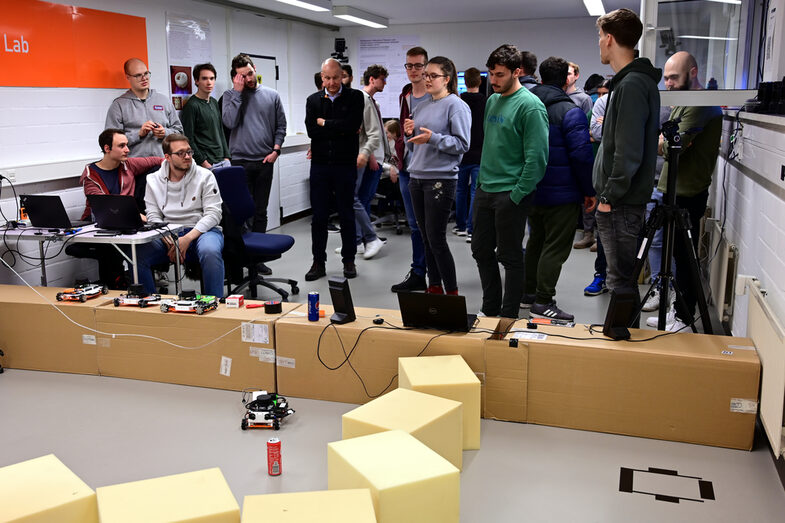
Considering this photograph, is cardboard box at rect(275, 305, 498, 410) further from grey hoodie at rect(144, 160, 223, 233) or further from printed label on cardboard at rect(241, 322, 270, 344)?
grey hoodie at rect(144, 160, 223, 233)

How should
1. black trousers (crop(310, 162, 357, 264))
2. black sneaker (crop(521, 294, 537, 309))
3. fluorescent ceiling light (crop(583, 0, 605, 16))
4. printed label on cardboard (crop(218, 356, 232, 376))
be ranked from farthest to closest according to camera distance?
1. fluorescent ceiling light (crop(583, 0, 605, 16))
2. black trousers (crop(310, 162, 357, 264))
3. black sneaker (crop(521, 294, 537, 309))
4. printed label on cardboard (crop(218, 356, 232, 376))

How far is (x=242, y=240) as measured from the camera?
176 inches

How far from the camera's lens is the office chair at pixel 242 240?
14.6ft

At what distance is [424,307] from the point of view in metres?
3.09

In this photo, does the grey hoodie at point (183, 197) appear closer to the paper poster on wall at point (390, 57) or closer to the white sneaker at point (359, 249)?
the white sneaker at point (359, 249)

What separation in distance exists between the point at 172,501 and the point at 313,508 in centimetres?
40

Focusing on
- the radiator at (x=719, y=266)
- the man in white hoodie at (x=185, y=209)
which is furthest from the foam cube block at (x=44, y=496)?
the radiator at (x=719, y=266)

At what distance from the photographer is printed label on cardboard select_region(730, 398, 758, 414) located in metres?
2.67

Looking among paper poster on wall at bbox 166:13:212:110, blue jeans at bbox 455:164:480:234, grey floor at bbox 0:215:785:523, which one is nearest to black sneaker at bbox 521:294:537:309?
grey floor at bbox 0:215:785:523

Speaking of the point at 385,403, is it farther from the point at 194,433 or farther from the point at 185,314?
the point at 185,314

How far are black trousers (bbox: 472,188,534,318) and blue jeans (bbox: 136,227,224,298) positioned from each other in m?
1.53

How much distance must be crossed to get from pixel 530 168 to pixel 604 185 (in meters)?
0.50

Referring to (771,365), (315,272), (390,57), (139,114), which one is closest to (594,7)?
(390,57)

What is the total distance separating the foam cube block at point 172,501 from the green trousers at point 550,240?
2.65 meters
